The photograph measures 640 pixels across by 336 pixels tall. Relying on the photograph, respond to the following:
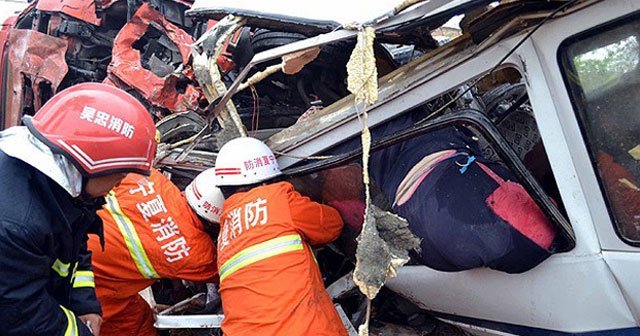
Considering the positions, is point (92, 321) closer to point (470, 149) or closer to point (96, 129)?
point (96, 129)

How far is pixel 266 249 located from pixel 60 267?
2.45ft

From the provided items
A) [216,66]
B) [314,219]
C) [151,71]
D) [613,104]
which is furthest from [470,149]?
[151,71]

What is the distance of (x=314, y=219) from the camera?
2.42 metres

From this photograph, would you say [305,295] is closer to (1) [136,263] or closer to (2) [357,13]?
(1) [136,263]

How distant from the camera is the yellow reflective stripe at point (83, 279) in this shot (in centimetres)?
234

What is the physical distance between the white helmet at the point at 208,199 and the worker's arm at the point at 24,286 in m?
0.98

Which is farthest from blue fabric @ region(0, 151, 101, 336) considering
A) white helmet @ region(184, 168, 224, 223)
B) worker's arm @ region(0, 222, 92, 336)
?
white helmet @ region(184, 168, 224, 223)

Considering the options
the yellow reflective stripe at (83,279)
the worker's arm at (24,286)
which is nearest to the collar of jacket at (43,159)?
the worker's arm at (24,286)

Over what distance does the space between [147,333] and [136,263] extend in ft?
1.98

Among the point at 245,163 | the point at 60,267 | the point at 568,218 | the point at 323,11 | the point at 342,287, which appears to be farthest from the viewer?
the point at 342,287

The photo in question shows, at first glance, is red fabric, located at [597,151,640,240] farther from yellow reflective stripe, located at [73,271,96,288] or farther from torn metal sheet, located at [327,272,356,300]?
yellow reflective stripe, located at [73,271,96,288]

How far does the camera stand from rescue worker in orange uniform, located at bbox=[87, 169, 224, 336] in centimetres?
271

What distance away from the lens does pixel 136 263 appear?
9.02ft

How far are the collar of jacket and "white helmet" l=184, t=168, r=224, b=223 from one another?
104 centimetres
